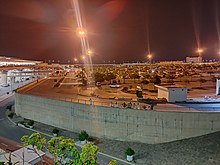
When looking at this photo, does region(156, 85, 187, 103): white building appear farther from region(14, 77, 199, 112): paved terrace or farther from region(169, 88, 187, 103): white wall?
region(14, 77, 199, 112): paved terrace

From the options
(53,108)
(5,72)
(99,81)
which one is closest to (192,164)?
(53,108)

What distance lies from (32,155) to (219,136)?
37.9 feet

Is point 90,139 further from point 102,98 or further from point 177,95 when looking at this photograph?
point 177,95

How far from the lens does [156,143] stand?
1633cm

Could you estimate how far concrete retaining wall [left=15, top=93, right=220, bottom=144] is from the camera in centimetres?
1505

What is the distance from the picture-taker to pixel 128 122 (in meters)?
17.2

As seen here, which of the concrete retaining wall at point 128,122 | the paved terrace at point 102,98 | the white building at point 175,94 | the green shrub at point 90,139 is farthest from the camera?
the white building at point 175,94

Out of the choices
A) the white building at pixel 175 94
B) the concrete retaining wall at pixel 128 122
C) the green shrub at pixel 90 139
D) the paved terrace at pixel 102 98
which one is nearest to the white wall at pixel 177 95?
the white building at pixel 175 94

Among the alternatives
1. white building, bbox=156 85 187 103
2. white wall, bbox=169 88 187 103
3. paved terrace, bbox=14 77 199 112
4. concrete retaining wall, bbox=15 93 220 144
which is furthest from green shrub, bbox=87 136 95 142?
white wall, bbox=169 88 187 103

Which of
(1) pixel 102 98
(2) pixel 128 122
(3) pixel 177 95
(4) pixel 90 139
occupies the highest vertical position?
(3) pixel 177 95

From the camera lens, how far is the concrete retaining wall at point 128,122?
15.0m

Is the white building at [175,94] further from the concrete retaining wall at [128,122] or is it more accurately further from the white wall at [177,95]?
the concrete retaining wall at [128,122]

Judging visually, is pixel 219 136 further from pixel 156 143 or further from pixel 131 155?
pixel 131 155

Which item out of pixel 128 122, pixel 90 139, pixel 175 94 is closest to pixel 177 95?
pixel 175 94
